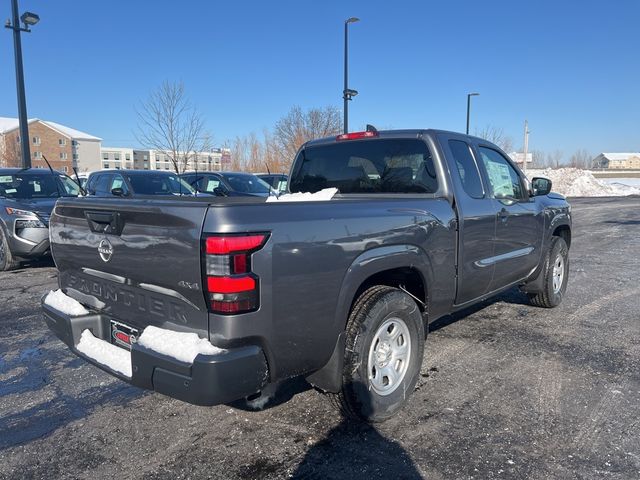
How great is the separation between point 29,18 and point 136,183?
6.63 metres

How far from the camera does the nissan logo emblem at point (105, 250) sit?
9.32ft

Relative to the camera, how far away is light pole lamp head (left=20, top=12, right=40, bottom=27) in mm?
12500

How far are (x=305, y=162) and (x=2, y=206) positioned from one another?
19.5 feet

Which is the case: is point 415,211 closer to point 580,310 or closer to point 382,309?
point 382,309

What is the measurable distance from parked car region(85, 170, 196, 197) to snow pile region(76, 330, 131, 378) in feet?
22.1

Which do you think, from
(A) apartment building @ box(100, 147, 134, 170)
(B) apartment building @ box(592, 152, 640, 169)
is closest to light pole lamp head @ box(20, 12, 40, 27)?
(A) apartment building @ box(100, 147, 134, 170)

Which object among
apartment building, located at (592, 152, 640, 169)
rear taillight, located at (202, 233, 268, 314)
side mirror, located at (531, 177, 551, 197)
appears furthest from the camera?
apartment building, located at (592, 152, 640, 169)

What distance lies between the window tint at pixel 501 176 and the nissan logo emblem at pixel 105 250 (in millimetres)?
3254

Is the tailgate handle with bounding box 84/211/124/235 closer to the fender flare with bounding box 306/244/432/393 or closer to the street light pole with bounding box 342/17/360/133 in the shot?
the fender flare with bounding box 306/244/432/393

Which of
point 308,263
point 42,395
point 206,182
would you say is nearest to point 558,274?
point 308,263

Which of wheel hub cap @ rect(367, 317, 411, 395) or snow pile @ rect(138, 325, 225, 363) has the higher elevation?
snow pile @ rect(138, 325, 225, 363)

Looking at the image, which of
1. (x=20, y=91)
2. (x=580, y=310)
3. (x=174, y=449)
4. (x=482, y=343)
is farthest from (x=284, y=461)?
(x=20, y=91)

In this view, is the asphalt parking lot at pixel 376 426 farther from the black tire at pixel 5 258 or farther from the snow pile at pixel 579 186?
the snow pile at pixel 579 186

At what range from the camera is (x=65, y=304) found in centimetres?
329
